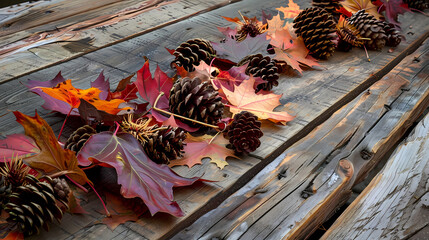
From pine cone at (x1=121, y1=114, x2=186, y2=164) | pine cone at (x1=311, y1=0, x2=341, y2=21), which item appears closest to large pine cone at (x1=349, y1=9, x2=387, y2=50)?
pine cone at (x1=311, y1=0, x2=341, y2=21)

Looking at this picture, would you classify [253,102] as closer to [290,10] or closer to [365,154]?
[365,154]

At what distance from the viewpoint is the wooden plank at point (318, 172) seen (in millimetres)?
887

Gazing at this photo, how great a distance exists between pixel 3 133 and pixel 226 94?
23.2 inches

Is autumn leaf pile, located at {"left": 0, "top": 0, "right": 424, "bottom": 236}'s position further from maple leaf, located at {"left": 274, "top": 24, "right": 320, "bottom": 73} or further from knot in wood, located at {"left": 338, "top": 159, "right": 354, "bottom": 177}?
knot in wood, located at {"left": 338, "top": 159, "right": 354, "bottom": 177}

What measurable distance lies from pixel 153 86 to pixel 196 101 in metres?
0.16

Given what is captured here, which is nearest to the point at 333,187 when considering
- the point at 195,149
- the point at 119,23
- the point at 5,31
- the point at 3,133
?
the point at 195,149

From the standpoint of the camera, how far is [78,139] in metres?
0.93

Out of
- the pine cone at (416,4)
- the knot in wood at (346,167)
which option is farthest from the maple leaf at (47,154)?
the pine cone at (416,4)

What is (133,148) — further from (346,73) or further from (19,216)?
(346,73)

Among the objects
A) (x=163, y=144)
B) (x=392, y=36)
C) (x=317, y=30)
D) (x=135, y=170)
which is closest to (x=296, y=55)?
(x=317, y=30)

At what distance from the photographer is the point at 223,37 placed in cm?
171

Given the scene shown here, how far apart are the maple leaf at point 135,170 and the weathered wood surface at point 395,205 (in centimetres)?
37

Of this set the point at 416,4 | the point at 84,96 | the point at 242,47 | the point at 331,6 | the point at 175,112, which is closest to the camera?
the point at 84,96

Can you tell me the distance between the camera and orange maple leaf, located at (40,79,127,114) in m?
0.99
